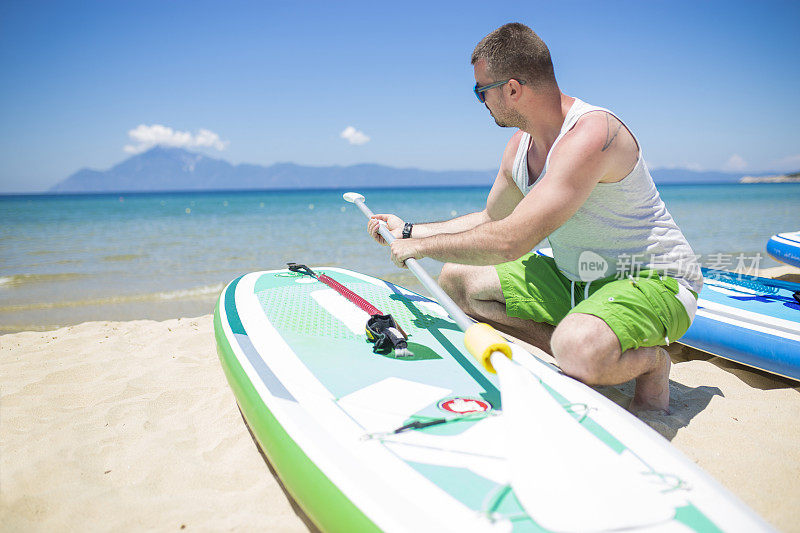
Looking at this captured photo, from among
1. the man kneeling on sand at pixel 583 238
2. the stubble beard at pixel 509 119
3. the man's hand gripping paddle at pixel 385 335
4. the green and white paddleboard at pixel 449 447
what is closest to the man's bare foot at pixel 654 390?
the man kneeling on sand at pixel 583 238

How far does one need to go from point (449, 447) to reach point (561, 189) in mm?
1115

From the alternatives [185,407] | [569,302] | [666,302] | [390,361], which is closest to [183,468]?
[185,407]

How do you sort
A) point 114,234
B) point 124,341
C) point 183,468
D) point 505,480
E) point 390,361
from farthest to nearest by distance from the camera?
1. point 114,234
2. point 124,341
3. point 390,361
4. point 183,468
5. point 505,480

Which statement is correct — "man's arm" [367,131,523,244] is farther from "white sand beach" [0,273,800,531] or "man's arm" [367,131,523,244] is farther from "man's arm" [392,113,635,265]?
"white sand beach" [0,273,800,531]

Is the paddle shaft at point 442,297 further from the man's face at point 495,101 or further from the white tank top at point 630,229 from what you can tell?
the man's face at point 495,101

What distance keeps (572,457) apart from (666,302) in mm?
1060

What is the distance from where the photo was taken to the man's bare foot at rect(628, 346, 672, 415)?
223cm

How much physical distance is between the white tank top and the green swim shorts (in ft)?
0.21

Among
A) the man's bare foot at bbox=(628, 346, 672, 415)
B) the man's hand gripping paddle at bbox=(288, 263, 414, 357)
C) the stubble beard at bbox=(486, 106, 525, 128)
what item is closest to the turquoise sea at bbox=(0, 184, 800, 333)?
the man's hand gripping paddle at bbox=(288, 263, 414, 357)

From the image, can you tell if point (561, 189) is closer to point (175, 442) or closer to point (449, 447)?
point (449, 447)

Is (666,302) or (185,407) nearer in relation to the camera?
(666,302)

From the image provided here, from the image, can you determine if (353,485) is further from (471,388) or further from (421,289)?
(421,289)

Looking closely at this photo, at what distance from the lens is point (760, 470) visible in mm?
1853

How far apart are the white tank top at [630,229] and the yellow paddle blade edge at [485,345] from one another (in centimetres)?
80
